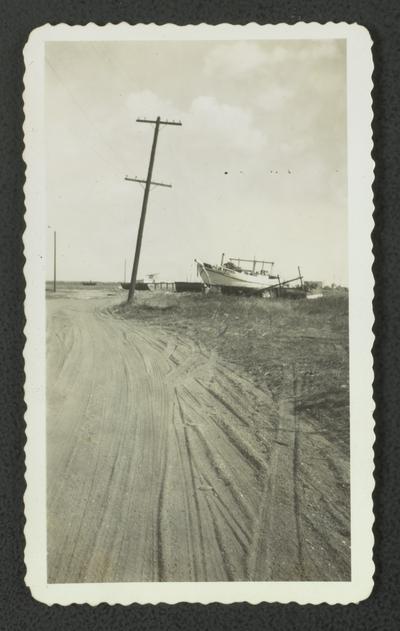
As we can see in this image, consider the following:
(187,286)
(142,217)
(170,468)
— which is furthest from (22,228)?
(170,468)

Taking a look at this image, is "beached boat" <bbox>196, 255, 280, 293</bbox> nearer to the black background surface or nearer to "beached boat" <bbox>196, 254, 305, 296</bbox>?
"beached boat" <bbox>196, 254, 305, 296</bbox>

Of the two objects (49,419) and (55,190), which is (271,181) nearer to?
(55,190)

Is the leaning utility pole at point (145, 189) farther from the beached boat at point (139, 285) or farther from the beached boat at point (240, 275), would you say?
the beached boat at point (240, 275)

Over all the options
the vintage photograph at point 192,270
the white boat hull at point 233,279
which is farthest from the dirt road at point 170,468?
the white boat hull at point 233,279

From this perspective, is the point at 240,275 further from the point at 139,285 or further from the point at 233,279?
the point at 139,285

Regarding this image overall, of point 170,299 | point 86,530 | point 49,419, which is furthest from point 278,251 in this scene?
point 86,530

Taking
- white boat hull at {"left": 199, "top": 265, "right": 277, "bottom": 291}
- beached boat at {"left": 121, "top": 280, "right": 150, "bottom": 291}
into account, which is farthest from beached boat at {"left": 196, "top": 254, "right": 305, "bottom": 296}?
beached boat at {"left": 121, "top": 280, "right": 150, "bottom": 291}
